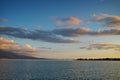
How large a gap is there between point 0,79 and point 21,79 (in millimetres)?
7667

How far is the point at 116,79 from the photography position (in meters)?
75.4

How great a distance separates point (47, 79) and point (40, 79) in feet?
8.28

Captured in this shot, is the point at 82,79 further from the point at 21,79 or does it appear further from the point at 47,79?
the point at 21,79

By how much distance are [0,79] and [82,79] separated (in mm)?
29560

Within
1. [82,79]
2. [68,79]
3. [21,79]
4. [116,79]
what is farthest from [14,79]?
[116,79]

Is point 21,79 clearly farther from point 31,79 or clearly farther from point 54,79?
point 54,79

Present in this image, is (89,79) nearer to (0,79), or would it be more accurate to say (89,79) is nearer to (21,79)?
(21,79)

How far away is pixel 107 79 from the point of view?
7519 centimetres

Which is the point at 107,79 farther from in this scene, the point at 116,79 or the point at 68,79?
the point at 68,79

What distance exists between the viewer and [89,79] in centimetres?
7469

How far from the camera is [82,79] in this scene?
7494cm

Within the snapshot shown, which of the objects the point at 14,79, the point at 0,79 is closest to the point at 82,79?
the point at 14,79

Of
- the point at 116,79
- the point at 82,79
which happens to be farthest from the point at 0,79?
the point at 116,79

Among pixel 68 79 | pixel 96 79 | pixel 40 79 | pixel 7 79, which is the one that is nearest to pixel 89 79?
pixel 96 79
